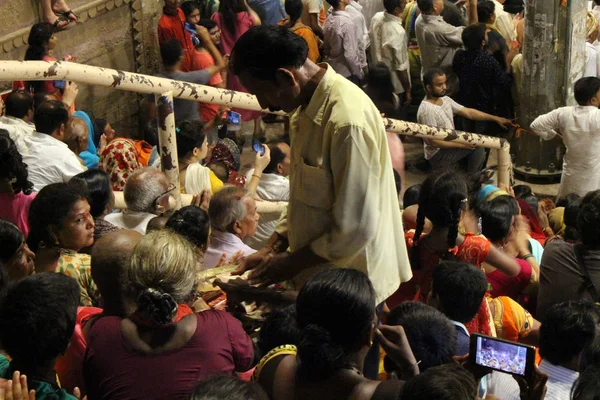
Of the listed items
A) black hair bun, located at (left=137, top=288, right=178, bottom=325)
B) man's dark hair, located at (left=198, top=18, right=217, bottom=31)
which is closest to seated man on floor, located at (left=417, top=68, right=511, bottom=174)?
man's dark hair, located at (left=198, top=18, right=217, bottom=31)

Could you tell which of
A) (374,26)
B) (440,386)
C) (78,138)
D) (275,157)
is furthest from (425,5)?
(440,386)

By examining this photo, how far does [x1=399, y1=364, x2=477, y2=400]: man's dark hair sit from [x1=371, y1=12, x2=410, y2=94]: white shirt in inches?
320

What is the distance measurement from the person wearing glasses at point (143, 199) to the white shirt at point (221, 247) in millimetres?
361

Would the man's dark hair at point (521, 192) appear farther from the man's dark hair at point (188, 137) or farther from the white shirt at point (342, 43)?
the white shirt at point (342, 43)

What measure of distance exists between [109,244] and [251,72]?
830mm

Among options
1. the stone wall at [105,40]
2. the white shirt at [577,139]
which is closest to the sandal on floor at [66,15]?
the stone wall at [105,40]

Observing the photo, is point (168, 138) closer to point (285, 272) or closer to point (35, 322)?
point (285, 272)

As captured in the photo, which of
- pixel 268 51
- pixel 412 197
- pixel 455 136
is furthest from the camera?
pixel 455 136

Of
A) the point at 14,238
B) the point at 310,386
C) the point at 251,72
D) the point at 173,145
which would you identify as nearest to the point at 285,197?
the point at 173,145

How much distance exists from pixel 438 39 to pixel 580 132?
2496mm

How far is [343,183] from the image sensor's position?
133 inches

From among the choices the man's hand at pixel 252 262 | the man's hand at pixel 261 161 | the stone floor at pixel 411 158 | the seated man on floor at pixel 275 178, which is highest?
the man's hand at pixel 252 262

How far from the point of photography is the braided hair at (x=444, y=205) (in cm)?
475

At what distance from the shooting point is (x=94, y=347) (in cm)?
321
